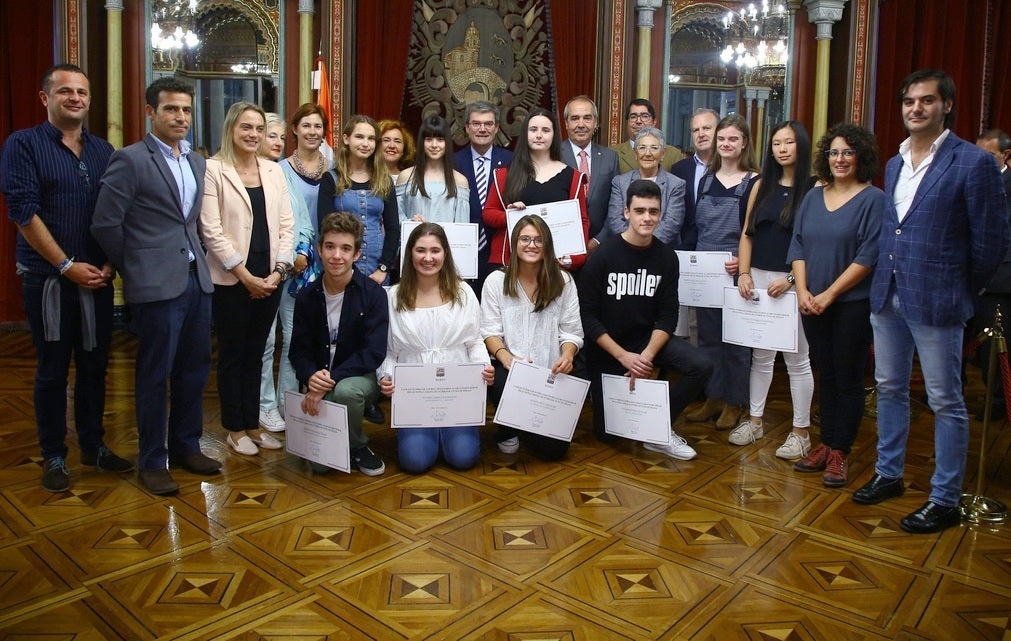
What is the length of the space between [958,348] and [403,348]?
1.91 m

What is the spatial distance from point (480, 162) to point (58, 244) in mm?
1821

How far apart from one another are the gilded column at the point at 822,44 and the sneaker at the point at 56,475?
553 centimetres

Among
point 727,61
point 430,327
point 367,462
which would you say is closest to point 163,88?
point 430,327

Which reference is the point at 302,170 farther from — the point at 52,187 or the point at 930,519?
the point at 930,519

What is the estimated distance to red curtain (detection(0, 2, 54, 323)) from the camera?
554cm

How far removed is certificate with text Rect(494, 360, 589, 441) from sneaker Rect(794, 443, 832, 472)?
89cm

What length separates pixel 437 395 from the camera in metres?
3.03

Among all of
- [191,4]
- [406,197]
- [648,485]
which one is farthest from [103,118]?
[648,485]

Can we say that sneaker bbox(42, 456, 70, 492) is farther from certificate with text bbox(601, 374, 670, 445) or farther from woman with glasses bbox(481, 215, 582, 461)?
certificate with text bbox(601, 374, 670, 445)

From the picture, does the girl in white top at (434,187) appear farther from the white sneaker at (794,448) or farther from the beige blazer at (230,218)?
the white sneaker at (794,448)

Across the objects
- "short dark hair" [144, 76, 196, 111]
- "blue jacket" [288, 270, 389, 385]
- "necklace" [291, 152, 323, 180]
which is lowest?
"blue jacket" [288, 270, 389, 385]

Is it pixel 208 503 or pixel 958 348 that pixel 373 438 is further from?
pixel 958 348

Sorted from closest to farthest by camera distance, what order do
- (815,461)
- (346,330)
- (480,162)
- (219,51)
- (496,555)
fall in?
(496,555) < (346,330) < (815,461) < (480,162) < (219,51)

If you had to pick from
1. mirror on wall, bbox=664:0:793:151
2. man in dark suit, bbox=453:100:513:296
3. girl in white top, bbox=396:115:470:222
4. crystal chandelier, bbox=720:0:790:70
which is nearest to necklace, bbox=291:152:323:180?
girl in white top, bbox=396:115:470:222
